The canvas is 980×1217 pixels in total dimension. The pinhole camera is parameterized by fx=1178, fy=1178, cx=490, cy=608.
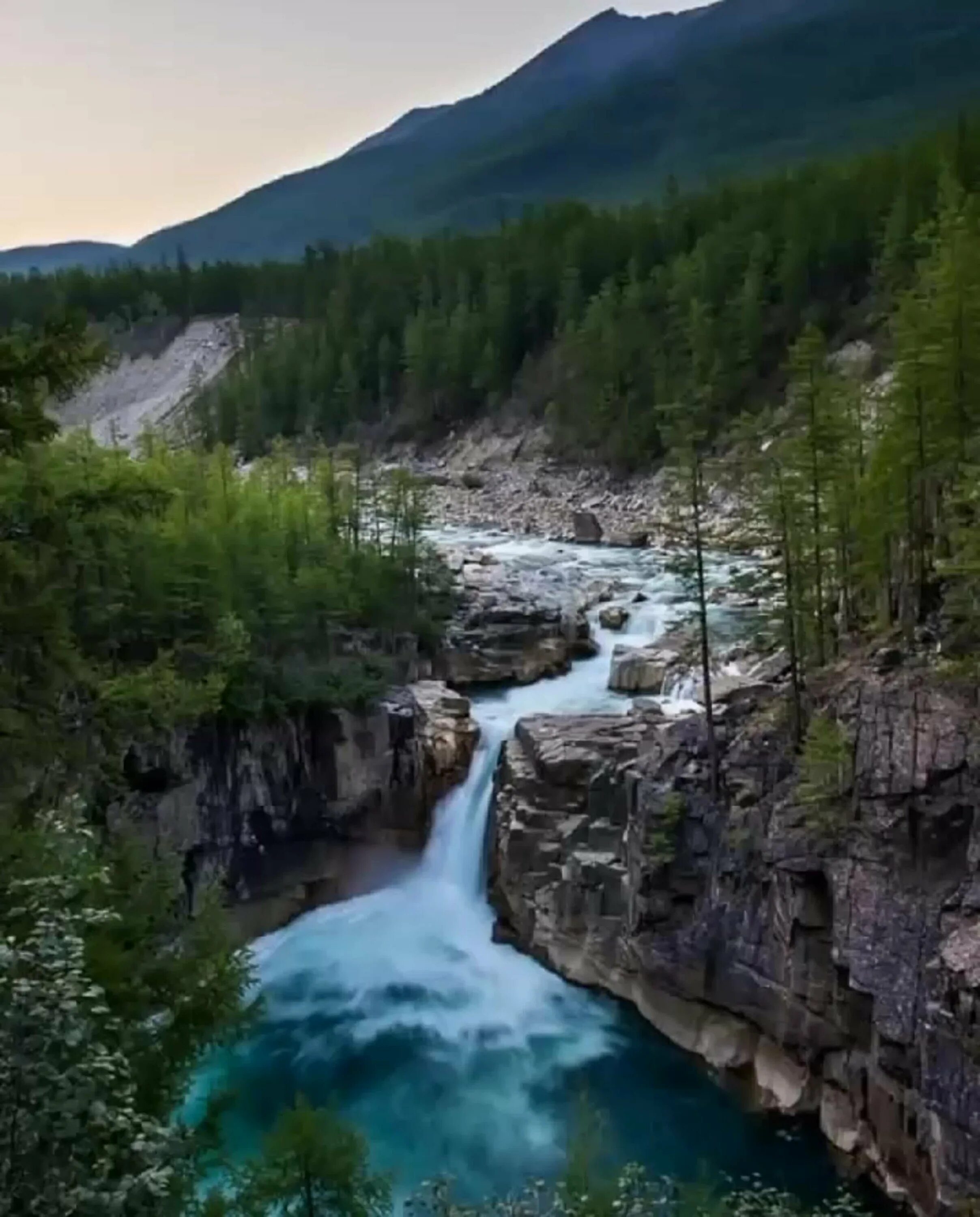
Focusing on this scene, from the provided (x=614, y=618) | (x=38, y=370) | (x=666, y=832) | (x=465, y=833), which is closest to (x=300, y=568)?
(x=465, y=833)

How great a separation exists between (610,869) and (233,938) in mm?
12618

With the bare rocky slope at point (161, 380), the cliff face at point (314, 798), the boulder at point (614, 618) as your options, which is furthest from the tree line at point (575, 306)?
the cliff face at point (314, 798)

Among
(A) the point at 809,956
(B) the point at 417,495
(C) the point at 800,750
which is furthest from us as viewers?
(B) the point at 417,495

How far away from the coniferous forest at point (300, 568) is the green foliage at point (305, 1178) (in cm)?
3

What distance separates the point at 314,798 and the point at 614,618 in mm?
14693

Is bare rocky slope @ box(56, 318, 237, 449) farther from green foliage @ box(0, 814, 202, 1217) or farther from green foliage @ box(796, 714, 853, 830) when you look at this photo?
green foliage @ box(0, 814, 202, 1217)

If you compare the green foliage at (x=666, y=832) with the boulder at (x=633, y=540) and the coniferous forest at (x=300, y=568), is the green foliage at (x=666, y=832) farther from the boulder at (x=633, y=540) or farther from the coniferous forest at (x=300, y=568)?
the boulder at (x=633, y=540)

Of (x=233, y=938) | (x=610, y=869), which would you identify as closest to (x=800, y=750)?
(x=610, y=869)

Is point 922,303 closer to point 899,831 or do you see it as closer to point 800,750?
point 800,750

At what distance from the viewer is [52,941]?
711cm

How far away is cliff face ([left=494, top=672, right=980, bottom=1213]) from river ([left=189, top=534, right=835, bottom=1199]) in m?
0.87

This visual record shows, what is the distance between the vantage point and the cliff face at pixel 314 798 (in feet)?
102

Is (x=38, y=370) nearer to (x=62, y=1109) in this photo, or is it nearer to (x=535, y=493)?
(x=62, y=1109)

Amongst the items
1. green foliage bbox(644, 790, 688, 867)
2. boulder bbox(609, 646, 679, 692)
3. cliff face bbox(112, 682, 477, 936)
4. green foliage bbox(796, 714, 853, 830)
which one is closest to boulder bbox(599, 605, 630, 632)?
boulder bbox(609, 646, 679, 692)
